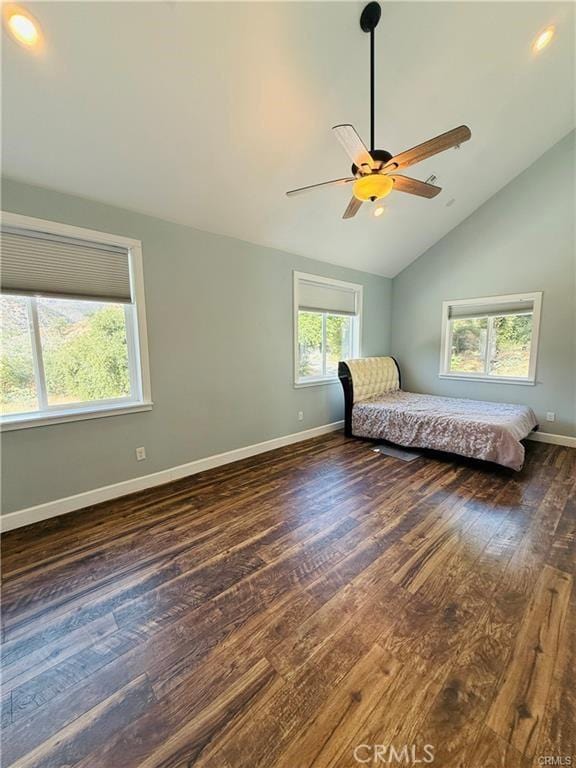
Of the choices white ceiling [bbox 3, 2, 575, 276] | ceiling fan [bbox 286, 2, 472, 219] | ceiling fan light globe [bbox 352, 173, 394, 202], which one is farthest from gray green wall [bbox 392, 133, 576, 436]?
ceiling fan light globe [bbox 352, 173, 394, 202]

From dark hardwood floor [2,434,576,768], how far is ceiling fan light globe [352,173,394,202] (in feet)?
7.66

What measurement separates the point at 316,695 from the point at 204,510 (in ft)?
5.31

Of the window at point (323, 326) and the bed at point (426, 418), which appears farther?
the window at point (323, 326)

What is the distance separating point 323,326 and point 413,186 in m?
2.57

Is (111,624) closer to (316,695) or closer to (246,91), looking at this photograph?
(316,695)

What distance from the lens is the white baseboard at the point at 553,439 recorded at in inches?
158

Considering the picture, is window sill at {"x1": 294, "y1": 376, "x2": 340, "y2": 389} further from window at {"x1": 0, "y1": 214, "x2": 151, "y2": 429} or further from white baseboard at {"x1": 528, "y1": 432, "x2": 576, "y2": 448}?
white baseboard at {"x1": 528, "y1": 432, "x2": 576, "y2": 448}

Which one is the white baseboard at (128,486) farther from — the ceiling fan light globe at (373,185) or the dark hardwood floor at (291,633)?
the ceiling fan light globe at (373,185)

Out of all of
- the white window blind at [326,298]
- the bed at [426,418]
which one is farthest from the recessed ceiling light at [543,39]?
the bed at [426,418]

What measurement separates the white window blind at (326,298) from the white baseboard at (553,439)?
308 centimetres

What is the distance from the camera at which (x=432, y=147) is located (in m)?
1.75

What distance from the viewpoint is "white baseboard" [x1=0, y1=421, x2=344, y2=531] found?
2.39 metres

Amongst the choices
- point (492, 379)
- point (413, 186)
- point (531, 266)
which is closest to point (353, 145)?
point (413, 186)

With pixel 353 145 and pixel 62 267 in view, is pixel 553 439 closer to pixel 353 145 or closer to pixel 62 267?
A: pixel 353 145
